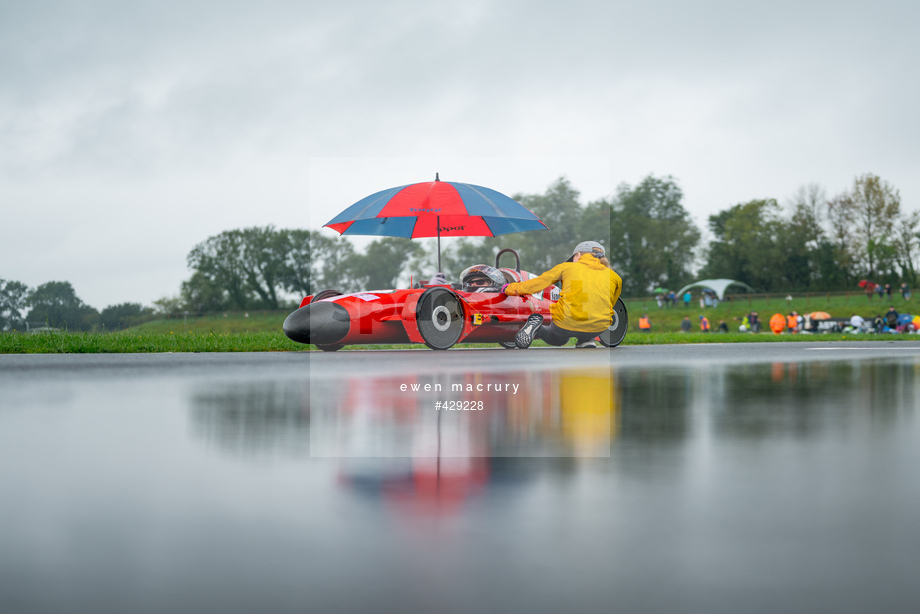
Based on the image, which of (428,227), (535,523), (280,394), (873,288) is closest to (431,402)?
(280,394)

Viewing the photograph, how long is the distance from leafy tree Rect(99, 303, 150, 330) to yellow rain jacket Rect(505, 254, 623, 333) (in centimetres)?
809

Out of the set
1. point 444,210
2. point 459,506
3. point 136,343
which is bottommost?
point 459,506

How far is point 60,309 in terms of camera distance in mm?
15305

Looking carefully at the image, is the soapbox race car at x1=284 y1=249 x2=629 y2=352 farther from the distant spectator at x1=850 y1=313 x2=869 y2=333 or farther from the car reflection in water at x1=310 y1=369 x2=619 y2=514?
the distant spectator at x1=850 y1=313 x2=869 y2=333

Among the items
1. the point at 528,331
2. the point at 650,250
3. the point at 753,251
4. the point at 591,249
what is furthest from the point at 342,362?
the point at 753,251

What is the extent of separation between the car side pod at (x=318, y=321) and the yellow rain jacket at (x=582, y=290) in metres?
2.31

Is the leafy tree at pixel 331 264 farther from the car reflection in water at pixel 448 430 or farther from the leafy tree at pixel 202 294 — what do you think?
the leafy tree at pixel 202 294

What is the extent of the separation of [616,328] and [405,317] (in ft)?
12.6

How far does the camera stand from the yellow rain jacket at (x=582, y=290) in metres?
9.67

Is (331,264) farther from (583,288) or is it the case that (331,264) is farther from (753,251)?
(753,251)

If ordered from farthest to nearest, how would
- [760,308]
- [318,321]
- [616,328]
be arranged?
[760,308], [616,328], [318,321]

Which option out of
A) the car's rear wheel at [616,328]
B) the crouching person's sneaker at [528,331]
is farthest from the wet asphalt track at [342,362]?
the car's rear wheel at [616,328]

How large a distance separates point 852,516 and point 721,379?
519 centimetres

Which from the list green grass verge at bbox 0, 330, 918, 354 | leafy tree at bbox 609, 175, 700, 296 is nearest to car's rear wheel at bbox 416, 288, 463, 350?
green grass verge at bbox 0, 330, 918, 354
